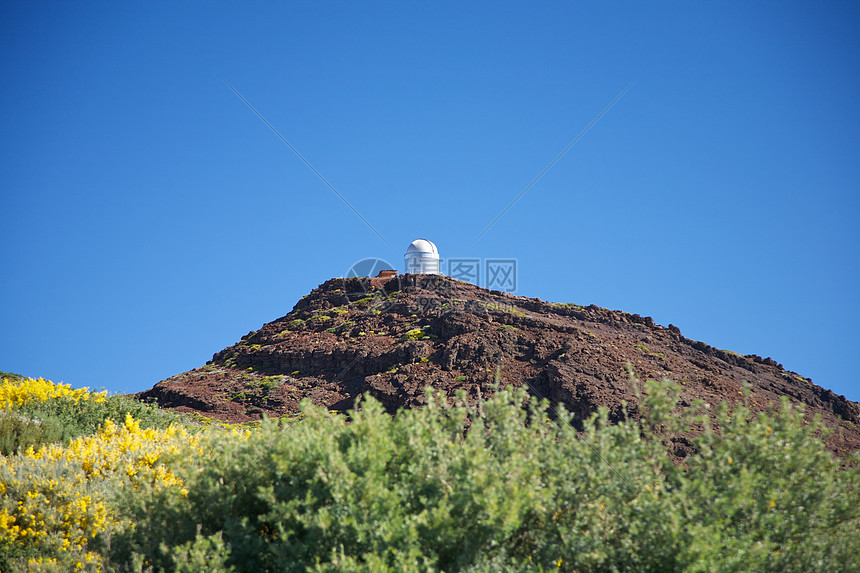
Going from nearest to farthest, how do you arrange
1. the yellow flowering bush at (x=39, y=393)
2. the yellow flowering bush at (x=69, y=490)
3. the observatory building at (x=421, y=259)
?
the yellow flowering bush at (x=69, y=490) < the yellow flowering bush at (x=39, y=393) < the observatory building at (x=421, y=259)

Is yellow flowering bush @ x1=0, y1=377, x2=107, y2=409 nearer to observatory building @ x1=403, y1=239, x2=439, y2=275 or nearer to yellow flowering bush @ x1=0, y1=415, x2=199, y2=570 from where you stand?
yellow flowering bush @ x1=0, y1=415, x2=199, y2=570

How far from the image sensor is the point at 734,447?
6375mm

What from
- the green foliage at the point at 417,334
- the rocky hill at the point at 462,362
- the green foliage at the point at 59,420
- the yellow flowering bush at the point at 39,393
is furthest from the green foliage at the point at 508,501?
the green foliage at the point at 417,334

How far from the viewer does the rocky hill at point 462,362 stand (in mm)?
23547

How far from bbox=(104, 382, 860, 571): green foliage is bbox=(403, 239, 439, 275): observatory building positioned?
33618 mm

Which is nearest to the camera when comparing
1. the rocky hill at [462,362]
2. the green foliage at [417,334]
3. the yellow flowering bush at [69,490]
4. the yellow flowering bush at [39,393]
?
the yellow flowering bush at [69,490]

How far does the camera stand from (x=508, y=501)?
17.8 feet

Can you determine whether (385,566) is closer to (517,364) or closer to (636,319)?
(517,364)

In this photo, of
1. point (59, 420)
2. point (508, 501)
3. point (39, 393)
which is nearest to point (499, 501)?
point (508, 501)

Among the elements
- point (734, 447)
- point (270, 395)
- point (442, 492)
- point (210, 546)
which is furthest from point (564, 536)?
point (270, 395)

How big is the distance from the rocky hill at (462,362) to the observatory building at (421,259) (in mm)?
3436

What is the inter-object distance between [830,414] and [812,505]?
2475cm

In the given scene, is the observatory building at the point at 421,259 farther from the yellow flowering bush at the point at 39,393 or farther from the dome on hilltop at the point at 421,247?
the yellow flowering bush at the point at 39,393

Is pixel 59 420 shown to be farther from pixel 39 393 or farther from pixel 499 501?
pixel 499 501
